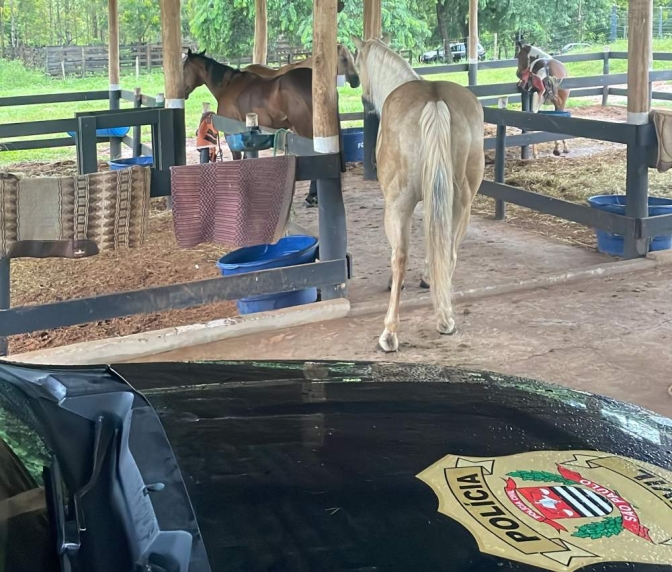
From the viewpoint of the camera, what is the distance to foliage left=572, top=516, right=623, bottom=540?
1574 millimetres

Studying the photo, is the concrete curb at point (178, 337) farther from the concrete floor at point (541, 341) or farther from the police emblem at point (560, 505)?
the police emblem at point (560, 505)

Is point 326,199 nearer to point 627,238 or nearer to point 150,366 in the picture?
point 627,238

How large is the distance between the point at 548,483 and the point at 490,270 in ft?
16.1

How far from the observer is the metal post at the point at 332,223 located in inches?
221

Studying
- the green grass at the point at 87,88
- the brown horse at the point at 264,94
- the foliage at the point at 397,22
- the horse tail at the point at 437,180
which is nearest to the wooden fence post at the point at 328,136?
the horse tail at the point at 437,180

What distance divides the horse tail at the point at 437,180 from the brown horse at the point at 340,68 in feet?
16.3

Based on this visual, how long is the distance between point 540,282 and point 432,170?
165cm

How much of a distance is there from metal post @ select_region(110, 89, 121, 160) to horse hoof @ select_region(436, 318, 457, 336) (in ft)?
23.3

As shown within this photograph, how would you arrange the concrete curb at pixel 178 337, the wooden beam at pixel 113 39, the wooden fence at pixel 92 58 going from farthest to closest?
the wooden fence at pixel 92 58
the wooden beam at pixel 113 39
the concrete curb at pixel 178 337

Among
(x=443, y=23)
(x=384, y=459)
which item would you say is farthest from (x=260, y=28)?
(x=443, y=23)

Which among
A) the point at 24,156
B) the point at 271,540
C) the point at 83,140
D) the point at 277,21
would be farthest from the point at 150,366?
the point at 277,21

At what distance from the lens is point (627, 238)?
646 centimetres

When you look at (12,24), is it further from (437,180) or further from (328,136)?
(437,180)

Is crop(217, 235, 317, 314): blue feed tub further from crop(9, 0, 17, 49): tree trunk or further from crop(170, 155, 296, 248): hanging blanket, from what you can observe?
crop(9, 0, 17, 49): tree trunk
